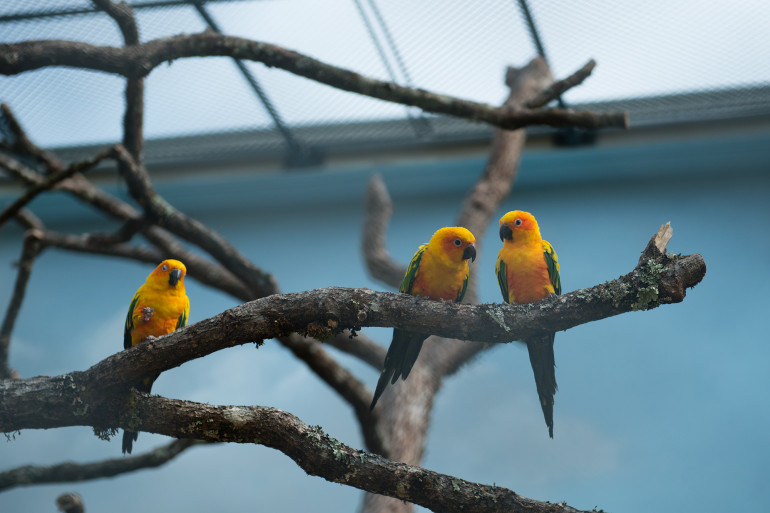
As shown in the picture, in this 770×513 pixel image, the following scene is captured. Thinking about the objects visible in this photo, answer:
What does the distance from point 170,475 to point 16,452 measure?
2173 millimetres

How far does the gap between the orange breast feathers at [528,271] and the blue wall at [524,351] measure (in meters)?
3.75

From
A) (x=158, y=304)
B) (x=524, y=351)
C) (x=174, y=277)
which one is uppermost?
(x=524, y=351)

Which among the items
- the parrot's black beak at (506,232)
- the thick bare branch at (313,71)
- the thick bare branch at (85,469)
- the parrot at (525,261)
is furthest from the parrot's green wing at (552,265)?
the thick bare branch at (85,469)

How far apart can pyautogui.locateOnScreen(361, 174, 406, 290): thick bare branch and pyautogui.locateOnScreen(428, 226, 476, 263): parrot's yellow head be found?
3507 millimetres

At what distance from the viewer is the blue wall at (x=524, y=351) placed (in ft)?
25.2

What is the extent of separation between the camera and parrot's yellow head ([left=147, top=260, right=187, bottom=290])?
474cm

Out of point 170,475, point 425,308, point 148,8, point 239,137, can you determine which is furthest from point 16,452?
point 425,308

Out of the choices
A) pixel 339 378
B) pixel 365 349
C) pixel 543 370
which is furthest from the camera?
pixel 365 349

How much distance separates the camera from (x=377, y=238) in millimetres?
8000

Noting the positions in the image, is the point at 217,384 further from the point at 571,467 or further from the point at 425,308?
the point at 425,308

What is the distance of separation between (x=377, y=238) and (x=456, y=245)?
3711mm

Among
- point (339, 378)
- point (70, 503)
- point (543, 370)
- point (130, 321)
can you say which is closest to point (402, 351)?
point (543, 370)

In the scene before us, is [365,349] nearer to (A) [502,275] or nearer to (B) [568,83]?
(A) [502,275]

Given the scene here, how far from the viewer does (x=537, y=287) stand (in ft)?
14.2
